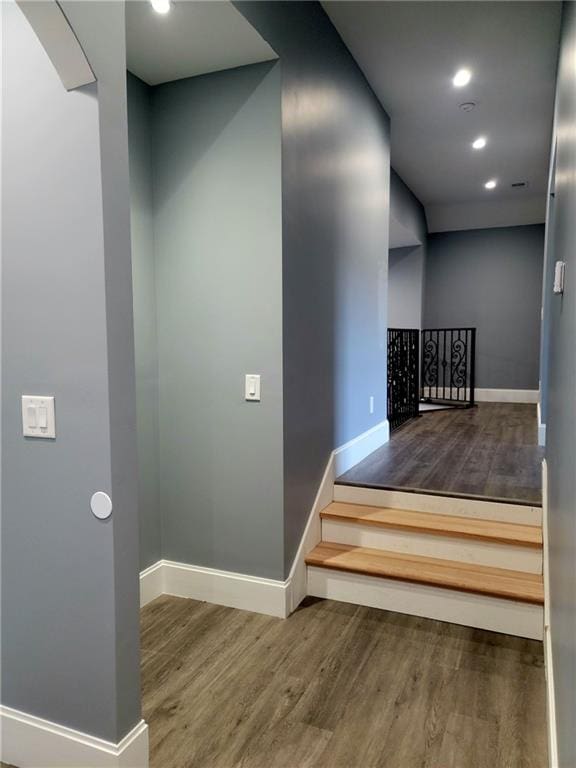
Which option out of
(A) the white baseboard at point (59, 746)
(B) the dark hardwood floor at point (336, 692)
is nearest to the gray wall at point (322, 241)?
(B) the dark hardwood floor at point (336, 692)

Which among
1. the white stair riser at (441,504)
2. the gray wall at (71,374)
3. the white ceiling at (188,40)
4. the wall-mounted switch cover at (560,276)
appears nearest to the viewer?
the gray wall at (71,374)

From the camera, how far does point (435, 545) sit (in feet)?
8.97

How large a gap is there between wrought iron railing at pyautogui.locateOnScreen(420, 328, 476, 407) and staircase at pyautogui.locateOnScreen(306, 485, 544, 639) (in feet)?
16.0

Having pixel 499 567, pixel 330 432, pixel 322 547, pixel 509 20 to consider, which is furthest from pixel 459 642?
pixel 509 20

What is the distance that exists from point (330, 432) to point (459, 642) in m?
1.33

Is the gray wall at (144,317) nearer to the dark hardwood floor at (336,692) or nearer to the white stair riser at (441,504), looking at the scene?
the dark hardwood floor at (336,692)

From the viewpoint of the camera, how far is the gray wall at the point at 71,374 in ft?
4.67

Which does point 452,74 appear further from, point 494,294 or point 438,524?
point 494,294

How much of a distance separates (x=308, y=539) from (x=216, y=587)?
55 centimetres

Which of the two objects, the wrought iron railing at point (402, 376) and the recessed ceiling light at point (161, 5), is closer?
the recessed ceiling light at point (161, 5)

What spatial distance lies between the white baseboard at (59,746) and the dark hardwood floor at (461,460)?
1.91 m

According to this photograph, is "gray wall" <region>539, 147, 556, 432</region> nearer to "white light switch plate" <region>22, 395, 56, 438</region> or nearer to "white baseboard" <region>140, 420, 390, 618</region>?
"white baseboard" <region>140, 420, 390, 618</region>

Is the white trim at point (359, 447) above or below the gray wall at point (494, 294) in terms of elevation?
below

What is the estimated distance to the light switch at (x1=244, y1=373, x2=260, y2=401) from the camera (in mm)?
→ 2490
